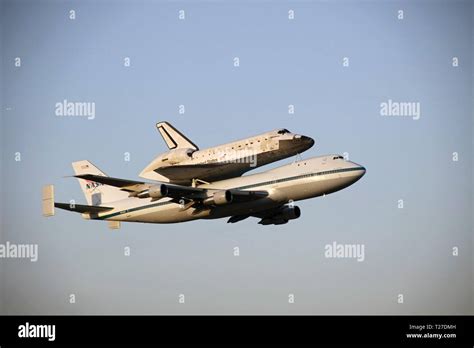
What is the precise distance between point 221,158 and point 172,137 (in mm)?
8829

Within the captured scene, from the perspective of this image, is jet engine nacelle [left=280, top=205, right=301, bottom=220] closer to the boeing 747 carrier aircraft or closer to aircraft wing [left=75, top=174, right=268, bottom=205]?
the boeing 747 carrier aircraft

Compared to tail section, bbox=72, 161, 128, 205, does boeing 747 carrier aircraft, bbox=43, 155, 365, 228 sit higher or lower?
lower

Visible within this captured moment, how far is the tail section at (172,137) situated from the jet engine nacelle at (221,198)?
778cm

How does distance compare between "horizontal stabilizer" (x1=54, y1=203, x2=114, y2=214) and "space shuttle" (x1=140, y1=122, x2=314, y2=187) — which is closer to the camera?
"space shuttle" (x1=140, y1=122, x2=314, y2=187)

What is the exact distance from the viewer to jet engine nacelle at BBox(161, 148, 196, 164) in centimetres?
10000

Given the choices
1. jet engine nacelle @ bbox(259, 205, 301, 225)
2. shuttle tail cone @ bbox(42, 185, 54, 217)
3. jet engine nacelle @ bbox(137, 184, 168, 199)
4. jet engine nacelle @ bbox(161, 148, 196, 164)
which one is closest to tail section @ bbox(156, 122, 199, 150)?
jet engine nacelle @ bbox(161, 148, 196, 164)

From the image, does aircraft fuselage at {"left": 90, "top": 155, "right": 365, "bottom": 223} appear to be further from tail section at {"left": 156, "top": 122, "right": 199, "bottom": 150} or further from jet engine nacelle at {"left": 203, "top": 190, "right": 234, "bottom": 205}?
tail section at {"left": 156, "top": 122, "right": 199, "bottom": 150}

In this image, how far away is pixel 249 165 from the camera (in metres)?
97.6

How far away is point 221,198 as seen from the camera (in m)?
95.5

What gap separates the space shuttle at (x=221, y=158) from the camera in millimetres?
96250

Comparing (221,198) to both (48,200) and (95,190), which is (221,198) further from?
(95,190)

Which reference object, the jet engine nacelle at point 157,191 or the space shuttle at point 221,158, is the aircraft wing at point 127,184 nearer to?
the jet engine nacelle at point 157,191
